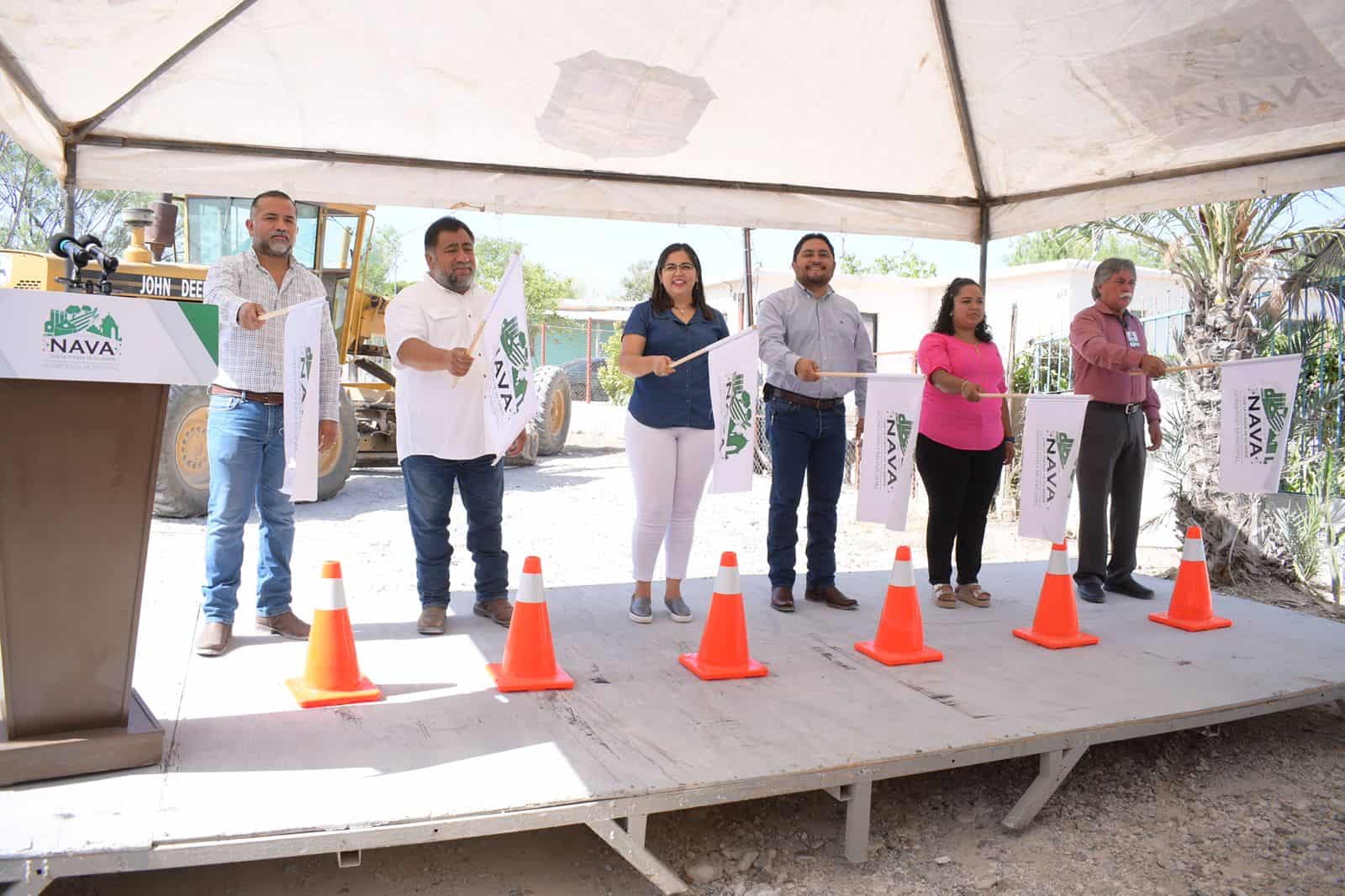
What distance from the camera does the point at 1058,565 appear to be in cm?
464

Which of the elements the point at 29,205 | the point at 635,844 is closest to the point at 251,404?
the point at 635,844

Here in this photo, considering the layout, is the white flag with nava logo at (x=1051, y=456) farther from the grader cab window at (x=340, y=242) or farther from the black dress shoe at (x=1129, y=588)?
the grader cab window at (x=340, y=242)

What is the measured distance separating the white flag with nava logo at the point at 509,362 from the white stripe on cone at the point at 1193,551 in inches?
136

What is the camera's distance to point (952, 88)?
17.0 ft

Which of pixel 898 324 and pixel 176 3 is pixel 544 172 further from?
pixel 898 324

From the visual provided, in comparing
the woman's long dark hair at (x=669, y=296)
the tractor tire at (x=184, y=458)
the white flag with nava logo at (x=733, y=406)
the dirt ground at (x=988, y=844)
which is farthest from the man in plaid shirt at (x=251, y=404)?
the tractor tire at (x=184, y=458)

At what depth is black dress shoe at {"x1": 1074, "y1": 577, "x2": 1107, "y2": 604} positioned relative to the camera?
546 centimetres

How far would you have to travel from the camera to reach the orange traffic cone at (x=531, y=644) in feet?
12.1

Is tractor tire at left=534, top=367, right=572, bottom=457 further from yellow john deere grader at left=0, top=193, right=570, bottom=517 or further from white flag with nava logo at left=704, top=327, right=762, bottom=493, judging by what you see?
white flag with nava logo at left=704, top=327, right=762, bottom=493

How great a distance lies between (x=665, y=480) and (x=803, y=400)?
864 millimetres

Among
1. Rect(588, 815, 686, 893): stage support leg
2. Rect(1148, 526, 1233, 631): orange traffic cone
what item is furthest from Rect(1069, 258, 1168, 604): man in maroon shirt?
Rect(588, 815, 686, 893): stage support leg

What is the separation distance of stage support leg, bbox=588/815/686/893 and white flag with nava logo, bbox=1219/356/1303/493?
3563 mm

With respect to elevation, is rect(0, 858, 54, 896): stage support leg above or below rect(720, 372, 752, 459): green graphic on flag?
below

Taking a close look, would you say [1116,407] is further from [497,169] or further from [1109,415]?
[497,169]
